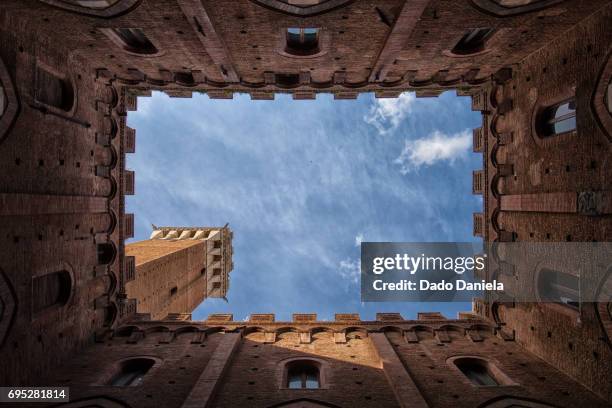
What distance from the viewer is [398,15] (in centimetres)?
1133

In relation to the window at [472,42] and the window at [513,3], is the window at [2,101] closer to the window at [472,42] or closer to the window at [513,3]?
the window at [513,3]

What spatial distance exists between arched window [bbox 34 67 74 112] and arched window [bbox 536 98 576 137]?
15.2 m

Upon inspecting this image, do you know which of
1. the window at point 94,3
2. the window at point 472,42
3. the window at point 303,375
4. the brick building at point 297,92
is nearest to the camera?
the brick building at point 297,92

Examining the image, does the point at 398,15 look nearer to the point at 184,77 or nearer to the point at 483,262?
the point at 184,77

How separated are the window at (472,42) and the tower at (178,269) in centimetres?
1481

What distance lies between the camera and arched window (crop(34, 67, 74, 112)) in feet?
38.0

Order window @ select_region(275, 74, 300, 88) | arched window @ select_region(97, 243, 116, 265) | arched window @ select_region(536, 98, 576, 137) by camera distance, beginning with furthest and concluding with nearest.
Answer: window @ select_region(275, 74, 300, 88)
arched window @ select_region(97, 243, 116, 265)
arched window @ select_region(536, 98, 576, 137)

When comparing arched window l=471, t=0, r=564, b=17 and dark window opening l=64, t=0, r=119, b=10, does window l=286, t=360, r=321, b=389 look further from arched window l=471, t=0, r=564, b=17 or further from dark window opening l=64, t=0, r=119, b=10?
dark window opening l=64, t=0, r=119, b=10

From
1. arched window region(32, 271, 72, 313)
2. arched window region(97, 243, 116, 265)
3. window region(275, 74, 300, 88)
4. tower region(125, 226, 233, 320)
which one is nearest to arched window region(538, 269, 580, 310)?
window region(275, 74, 300, 88)

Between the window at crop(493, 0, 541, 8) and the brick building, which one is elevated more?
the window at crop(493, 0, 541, 8)

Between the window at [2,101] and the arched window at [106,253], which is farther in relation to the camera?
the arched window at [106,253]

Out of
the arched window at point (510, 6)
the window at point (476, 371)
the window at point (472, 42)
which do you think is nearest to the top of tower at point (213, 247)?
the window at point (476, 371)

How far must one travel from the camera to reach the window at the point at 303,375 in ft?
39.5

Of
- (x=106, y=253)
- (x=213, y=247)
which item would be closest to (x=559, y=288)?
(x=106, y=253)
